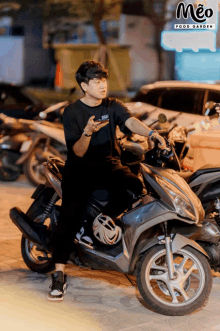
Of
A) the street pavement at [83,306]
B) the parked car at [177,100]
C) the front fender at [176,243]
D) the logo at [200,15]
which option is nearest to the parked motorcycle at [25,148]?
the parked car at [177,100]

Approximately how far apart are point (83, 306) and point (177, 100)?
614cm

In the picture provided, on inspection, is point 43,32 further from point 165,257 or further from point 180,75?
point 165,257

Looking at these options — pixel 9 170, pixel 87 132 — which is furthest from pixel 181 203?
pixel 9 170

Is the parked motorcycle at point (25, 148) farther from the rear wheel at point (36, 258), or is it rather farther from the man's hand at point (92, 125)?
the man's hand at point (92, 125)

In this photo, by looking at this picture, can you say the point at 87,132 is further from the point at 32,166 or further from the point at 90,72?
the point at 32,166

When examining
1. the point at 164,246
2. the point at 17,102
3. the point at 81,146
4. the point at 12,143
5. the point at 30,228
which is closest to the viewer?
the point at 164,246

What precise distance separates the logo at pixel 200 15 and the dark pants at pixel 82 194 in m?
3.97

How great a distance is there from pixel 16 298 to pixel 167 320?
47.3 inches

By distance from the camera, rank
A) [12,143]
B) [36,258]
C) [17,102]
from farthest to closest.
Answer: [17,102] < [12,143] < [36,258]

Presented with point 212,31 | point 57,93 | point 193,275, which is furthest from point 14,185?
point 57,93

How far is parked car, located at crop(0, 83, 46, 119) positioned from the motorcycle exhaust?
5.27 metres

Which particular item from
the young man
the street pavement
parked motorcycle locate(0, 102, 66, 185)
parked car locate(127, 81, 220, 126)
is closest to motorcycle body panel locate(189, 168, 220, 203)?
the young man

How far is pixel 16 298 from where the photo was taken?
4.72m

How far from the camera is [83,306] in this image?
4.60 meters
